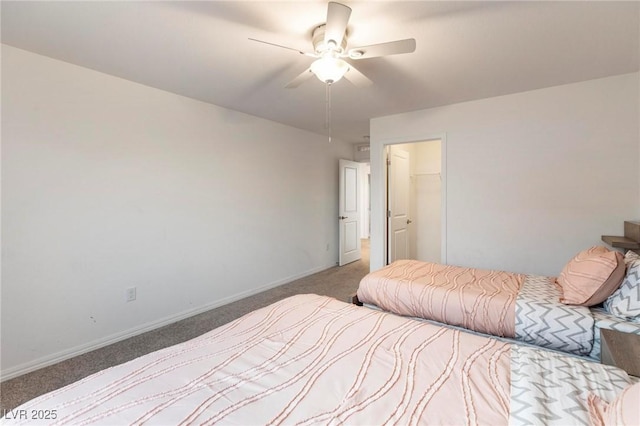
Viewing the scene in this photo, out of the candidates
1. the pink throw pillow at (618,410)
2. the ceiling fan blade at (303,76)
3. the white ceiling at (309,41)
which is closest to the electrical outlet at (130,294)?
the white ceiling at (309,41)

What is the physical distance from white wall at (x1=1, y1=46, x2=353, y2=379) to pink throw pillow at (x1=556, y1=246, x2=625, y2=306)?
10.6 feet

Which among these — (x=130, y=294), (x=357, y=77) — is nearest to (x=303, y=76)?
(x=357, y=77)

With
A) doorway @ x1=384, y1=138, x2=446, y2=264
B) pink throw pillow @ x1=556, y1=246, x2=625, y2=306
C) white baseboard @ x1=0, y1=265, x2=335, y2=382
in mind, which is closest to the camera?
pink throw pillow @ x1=556, y1=246, x2=625, y2=306

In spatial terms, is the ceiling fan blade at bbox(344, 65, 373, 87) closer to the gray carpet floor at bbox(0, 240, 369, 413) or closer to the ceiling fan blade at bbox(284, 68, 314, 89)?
the ceiling fan blade at bbox(284, 68, 314, 89)

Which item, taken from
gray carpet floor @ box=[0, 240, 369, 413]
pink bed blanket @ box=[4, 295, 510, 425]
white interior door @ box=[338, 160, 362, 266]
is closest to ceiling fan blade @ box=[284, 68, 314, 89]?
pink bed blanket @ box=[4, 295, 510, 425]

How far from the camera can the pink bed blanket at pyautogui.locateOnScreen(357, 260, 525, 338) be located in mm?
1919

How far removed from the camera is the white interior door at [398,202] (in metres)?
4.04

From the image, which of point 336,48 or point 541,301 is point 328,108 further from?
point 541,301

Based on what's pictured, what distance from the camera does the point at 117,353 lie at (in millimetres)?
2422

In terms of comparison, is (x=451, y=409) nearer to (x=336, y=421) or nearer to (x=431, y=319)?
(x=336, y=421)

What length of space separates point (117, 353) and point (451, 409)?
2.68 m

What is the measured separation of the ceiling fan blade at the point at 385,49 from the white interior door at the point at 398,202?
234 centimetres

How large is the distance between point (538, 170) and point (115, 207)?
4136 mm

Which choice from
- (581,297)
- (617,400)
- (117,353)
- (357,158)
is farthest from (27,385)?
(357,158)
